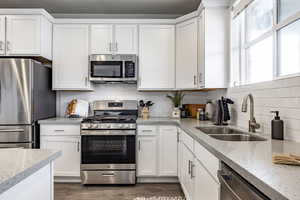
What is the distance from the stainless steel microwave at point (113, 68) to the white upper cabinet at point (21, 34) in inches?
28.7

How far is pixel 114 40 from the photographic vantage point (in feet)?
12.7

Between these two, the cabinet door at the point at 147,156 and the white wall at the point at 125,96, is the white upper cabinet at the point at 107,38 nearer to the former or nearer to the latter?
the white wall at the point at 125,96

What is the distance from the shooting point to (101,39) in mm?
3869

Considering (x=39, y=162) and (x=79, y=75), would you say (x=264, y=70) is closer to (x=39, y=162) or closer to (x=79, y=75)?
(x=39, y=162)

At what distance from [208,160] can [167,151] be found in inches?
73.2

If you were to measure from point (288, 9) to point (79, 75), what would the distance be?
2.83 metres

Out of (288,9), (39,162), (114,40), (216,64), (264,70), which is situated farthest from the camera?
(114,40)

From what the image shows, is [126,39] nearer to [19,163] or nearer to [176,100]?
[176,100]

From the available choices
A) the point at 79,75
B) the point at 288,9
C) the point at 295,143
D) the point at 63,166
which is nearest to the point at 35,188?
the point at 295,143

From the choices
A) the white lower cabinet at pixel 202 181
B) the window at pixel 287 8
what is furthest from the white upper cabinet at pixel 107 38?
the window at pixel 287 8

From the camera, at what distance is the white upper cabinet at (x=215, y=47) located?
3.29 metres

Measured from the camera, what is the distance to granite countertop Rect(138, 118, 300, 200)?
821mm

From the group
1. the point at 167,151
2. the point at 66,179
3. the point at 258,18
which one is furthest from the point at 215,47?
the point at 66,179

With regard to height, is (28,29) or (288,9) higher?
(28,29)
